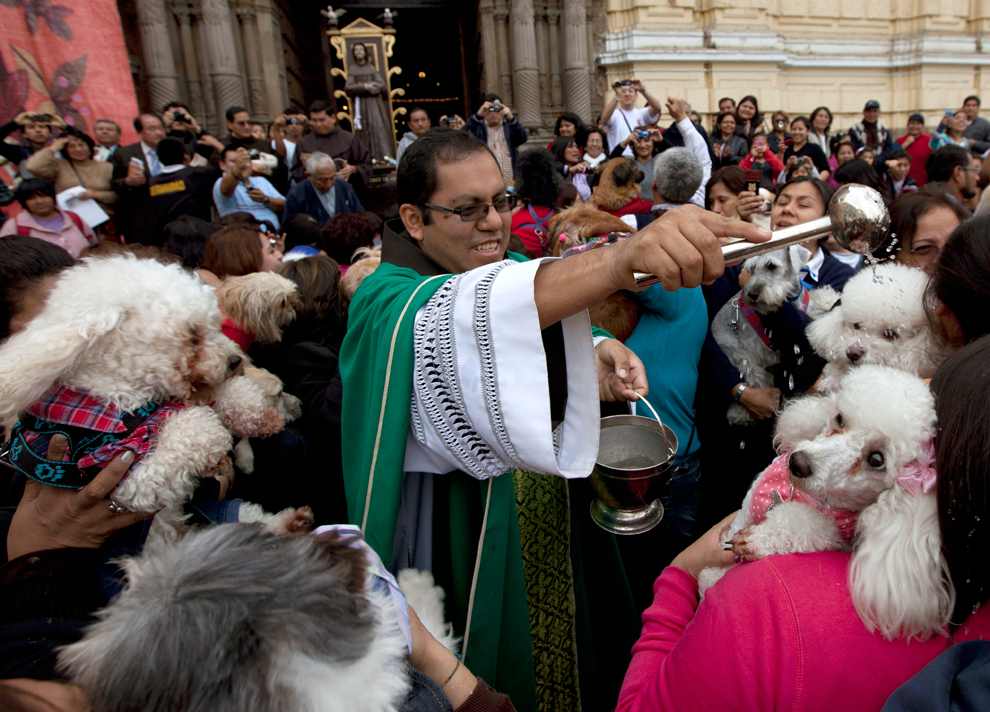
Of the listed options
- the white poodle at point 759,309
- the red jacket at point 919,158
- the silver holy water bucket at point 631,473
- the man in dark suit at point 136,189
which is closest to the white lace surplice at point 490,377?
the silver holy water bucket at point 631,473

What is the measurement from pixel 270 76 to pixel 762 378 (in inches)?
447

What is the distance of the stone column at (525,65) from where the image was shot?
11045mm

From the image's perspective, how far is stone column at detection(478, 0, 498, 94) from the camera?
11.3 m

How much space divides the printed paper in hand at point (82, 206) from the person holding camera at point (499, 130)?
4.06 m

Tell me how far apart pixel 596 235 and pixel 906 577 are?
6.79 ft

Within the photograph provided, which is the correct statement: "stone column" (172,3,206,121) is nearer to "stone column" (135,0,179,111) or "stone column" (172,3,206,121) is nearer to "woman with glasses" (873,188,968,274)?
"stone column" (135,0,179,111)

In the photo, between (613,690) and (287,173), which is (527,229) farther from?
(287,173)

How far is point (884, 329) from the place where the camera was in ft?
5.67

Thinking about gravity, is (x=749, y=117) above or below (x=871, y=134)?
above

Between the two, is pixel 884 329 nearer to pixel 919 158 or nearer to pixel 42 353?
pixel 42 353

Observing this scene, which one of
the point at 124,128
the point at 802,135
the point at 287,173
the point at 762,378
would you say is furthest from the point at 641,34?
the point at 762,378

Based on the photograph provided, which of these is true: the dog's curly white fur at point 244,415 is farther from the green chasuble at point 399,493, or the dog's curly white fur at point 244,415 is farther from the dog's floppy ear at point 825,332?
the dog's floppy ear at point 825,332

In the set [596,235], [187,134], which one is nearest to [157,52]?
[187,134]

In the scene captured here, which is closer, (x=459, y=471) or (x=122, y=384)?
(x=122, y=384)
